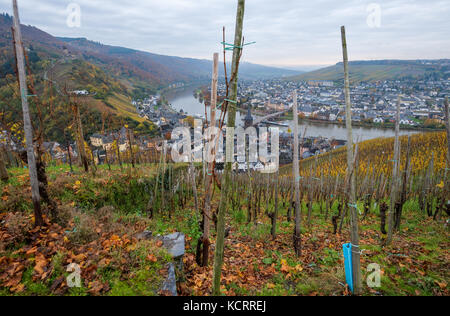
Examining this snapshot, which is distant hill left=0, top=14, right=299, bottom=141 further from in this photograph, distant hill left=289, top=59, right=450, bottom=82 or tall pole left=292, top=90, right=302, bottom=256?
distant hill left=289, top=59, right=450, bottom=82

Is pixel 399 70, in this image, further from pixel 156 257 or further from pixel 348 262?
pixel 156 257

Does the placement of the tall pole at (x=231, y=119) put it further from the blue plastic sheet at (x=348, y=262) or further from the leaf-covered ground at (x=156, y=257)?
the blue plastic sheet at (x=348, y=262)

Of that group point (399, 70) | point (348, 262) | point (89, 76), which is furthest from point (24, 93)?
point (399, 70)

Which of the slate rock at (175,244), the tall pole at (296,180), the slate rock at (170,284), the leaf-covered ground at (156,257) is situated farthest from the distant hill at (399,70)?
the slate rock at (170,284)

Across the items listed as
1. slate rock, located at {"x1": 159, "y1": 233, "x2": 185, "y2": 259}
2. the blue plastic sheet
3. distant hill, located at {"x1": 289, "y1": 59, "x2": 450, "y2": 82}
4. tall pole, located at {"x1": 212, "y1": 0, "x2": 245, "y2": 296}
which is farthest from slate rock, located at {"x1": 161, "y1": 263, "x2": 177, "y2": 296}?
distant hill, located at {"x1": 289, "y1": 59, "x2": 450, "y2": 82}

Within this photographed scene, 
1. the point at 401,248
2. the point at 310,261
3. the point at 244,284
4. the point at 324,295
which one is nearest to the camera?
the point at 324,295

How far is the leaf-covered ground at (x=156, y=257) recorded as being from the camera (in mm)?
3080

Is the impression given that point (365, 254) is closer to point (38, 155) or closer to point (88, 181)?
point (38, 155)

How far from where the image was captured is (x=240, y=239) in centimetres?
593

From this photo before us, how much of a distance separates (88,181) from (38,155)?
286cm

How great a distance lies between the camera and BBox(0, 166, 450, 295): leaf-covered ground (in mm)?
3080
